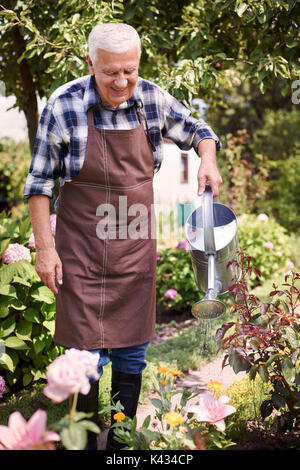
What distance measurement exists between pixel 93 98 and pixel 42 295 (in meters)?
1.13

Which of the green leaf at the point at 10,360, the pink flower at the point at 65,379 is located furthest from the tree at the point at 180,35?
the pink flower at the point at 65,379

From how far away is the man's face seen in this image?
1.57 metres

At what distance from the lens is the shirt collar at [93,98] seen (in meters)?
1.68

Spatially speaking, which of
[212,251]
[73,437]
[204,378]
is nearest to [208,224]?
[212,251]

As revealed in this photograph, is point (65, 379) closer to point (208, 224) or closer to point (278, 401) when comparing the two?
point (208, 224)

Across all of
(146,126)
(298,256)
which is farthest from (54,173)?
(298,256)

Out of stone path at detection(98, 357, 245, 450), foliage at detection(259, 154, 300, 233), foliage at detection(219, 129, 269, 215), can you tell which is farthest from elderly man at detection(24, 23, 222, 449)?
foliage at detection(259, 154, 300, 233)

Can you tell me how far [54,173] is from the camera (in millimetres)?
1693

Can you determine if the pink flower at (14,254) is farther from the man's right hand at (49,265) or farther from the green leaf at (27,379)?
the man's right hand at (49,265)

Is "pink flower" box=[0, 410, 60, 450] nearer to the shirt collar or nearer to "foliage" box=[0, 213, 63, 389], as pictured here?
the shirt collar

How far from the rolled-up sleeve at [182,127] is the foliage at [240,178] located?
578cm

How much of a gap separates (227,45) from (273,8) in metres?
0.74

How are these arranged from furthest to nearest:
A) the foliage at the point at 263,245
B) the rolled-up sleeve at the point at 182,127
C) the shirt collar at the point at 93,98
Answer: the foliage at the point at 263,245, the rolled-up sleeve at the point at 182,127, the shirt collar at the point at 93,98

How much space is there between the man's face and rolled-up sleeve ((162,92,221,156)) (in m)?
0.21
